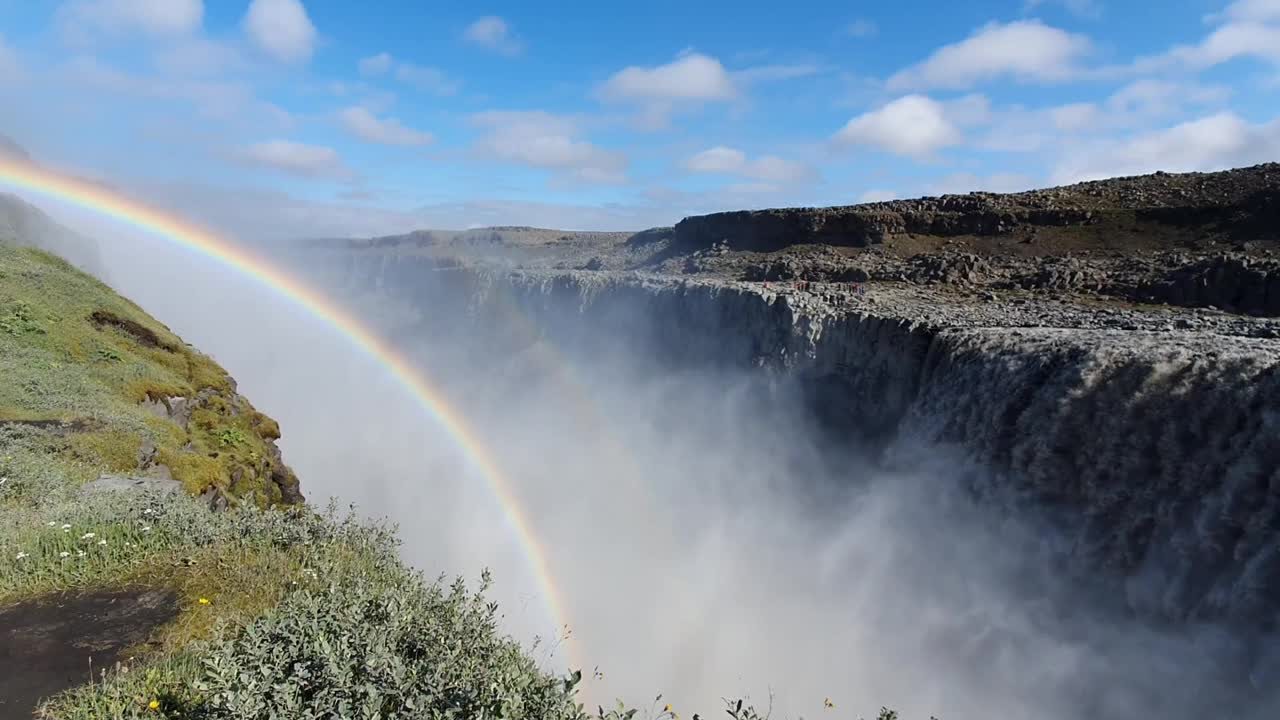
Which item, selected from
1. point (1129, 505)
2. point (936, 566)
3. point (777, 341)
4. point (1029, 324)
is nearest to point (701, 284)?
point (777, 341)

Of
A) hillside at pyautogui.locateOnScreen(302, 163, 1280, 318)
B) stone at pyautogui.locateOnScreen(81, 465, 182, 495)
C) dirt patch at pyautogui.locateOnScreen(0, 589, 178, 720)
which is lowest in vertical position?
stone at pyautogui.locateOnScreen(81, 465, 182, 495)

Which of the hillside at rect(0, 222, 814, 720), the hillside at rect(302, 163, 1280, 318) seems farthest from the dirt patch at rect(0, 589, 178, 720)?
the hillside at rect(302, 163, 1280, 318)

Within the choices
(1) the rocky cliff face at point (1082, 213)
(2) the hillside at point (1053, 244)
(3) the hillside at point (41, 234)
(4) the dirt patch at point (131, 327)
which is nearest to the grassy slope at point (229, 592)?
(4) the dirt patch at point (131, 327)

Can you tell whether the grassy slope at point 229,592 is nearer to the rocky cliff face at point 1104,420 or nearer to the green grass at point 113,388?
the green grass at point 113,388

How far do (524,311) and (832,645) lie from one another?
189 feet

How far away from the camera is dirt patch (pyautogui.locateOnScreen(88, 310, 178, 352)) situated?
2626 cm

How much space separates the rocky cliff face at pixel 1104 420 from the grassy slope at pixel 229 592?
31.2 ft

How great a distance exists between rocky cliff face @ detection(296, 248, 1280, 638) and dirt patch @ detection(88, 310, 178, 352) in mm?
26957

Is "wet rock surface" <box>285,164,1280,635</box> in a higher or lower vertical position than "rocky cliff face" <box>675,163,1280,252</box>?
lower

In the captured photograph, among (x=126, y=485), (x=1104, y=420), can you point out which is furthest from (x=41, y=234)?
(x=1104, y=420)

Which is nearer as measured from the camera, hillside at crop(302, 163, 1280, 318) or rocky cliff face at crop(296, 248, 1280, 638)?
rocky cliff face at crop(296, 248, 1280, 638)

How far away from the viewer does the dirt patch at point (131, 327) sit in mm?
26258

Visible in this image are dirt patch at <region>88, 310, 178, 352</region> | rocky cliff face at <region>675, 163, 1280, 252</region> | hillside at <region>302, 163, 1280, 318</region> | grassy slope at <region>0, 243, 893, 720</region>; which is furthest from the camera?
rocky cliff face at <region>675, 163, 1280, 252</region>

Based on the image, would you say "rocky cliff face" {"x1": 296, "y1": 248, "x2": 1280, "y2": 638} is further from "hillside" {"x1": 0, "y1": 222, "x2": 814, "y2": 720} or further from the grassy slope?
"hillside" {"x1": 0, "y1": 222, "x2": 814, "y2": 720}
